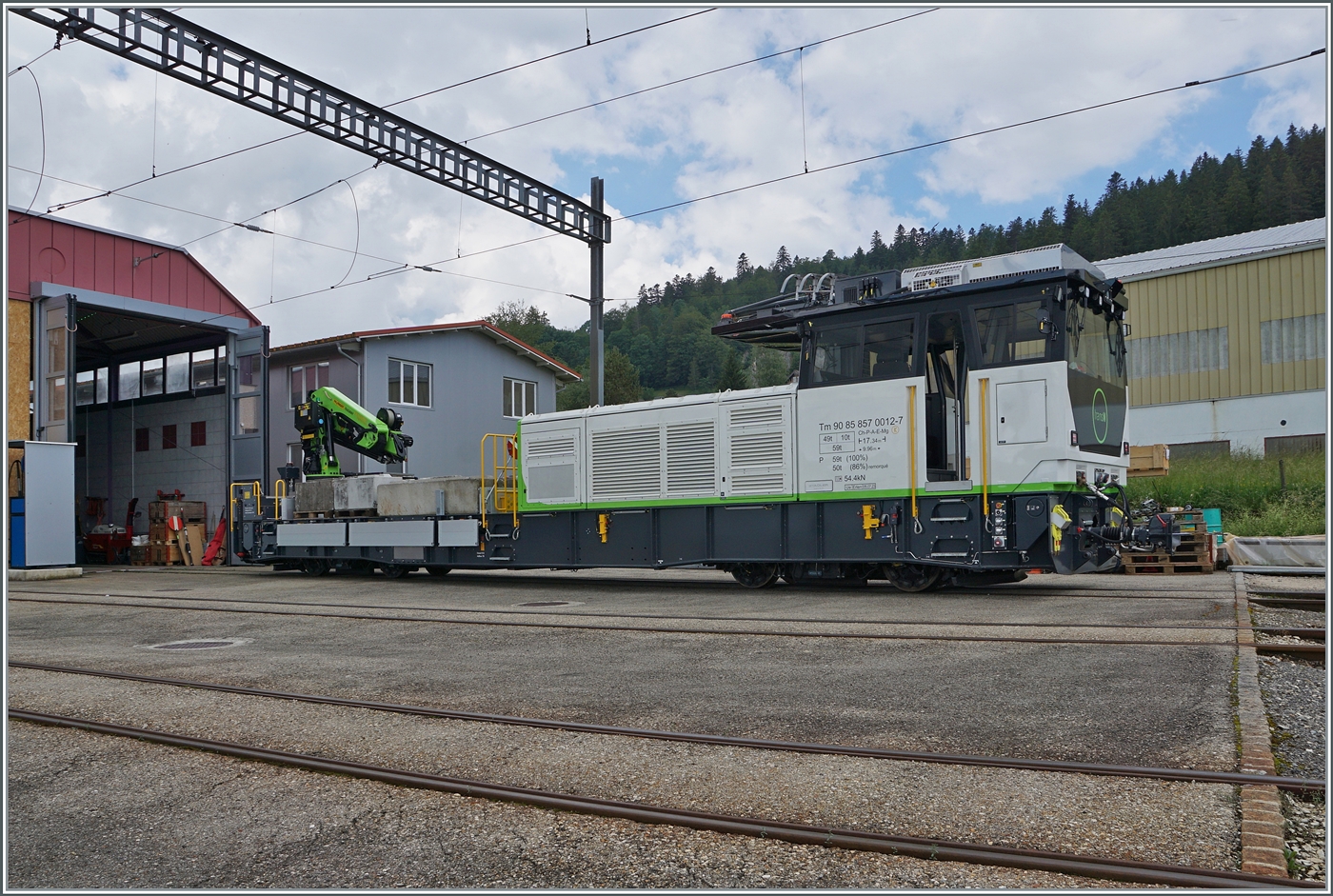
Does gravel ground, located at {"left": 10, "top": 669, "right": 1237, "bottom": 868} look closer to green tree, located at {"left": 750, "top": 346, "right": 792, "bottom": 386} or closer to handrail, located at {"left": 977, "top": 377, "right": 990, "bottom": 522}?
handrail, located at {"left": 977, "top": 377, "right": 990, "bottom": 522}

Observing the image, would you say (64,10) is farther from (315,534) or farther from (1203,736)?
(1203,736)

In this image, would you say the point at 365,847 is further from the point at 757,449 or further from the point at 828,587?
the point at 828,587

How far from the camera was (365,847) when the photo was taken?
12.0 ft

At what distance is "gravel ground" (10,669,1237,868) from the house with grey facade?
72.5 feet

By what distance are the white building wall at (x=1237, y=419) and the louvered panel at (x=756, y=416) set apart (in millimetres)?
16904

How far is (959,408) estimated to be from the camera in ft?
41.3

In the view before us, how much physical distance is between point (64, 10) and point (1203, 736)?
14.9 m

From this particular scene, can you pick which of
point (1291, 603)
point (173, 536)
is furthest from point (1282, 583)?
point (173, 536)

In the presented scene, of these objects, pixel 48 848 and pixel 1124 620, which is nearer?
pixel 48 848

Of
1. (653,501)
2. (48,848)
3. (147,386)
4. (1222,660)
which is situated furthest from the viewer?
(147,386)

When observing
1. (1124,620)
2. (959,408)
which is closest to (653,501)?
(959,408)

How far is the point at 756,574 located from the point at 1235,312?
22.5 m

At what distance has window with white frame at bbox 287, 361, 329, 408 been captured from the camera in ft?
94.9

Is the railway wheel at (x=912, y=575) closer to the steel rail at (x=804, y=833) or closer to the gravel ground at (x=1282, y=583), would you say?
the gravel ground at (x=1282, y=583)
